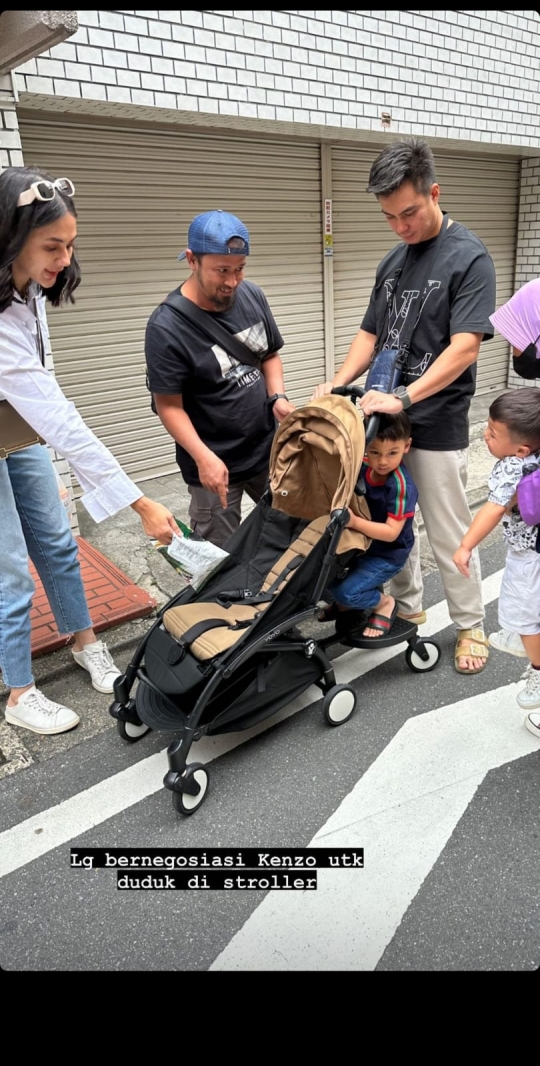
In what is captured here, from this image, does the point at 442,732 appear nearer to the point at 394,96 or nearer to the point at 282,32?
the point at 282,32

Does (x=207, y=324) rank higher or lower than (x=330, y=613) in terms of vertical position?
higher

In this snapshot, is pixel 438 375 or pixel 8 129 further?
pixel 8 129

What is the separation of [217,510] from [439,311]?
1352 millimetres

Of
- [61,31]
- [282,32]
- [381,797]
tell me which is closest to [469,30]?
[282,32]

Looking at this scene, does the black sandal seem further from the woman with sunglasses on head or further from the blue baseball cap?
the blue baseball cap

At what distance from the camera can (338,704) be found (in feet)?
9.78

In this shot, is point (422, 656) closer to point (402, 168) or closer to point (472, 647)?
point (472, 647)

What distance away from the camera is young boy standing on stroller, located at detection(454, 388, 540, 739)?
2.49 metres

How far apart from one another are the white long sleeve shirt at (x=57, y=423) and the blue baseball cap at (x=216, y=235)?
0.76 m

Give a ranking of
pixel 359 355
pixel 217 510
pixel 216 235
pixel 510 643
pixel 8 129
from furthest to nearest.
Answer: pixel 8 129 → pixel 359 355 → pixel 217 510 → pixel 510 643 → pixel 216 235

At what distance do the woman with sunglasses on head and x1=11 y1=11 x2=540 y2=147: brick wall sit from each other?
7.77ft

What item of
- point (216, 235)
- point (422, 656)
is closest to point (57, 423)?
point (216, 235)

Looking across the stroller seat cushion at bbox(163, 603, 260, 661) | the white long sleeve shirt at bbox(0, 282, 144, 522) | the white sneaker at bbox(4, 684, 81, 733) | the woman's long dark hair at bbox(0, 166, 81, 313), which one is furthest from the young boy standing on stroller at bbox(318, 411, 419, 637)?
the woman's long dark hair at bbox(0, 166, 81, 313)

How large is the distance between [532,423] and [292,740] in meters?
1.60
